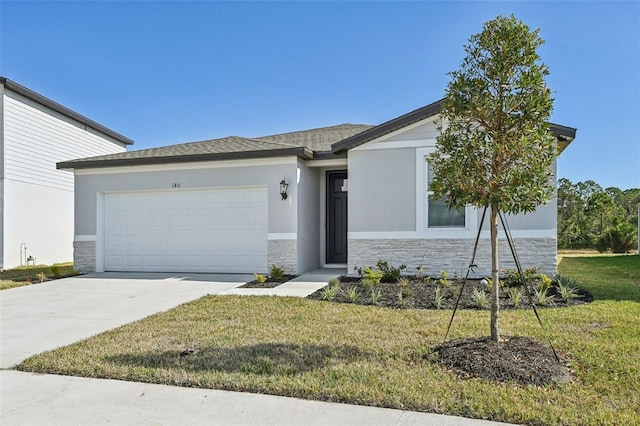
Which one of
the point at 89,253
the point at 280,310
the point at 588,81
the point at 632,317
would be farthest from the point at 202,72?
the point at 632,317

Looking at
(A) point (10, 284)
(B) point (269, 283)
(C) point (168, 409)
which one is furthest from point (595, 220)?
(A) point (10, 284)

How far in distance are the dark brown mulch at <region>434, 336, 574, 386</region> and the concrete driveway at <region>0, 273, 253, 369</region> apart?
15.8 ft

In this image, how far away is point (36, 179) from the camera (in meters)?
16.1

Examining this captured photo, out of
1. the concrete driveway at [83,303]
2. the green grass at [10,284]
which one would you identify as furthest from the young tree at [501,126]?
the green grass at [10,284]

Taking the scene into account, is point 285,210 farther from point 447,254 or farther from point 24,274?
point 24,274

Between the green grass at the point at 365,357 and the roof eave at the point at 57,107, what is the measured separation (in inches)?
506

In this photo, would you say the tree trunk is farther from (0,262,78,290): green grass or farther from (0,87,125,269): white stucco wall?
(0,87,125,269): white stucco wall

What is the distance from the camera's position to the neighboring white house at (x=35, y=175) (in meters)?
14.9

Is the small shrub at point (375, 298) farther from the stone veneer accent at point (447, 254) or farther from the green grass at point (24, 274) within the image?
the green grass at point (24, 274)

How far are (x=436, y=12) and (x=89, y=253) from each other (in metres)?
11.6

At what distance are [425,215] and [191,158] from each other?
6347 mm

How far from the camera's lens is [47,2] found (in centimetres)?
1157

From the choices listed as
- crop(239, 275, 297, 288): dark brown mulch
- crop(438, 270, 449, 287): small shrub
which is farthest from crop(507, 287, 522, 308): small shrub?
crop(239, 275, 297, 288): dark brown mulch

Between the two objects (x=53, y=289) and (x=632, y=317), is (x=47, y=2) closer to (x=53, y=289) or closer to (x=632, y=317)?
(x=53, y=289)
